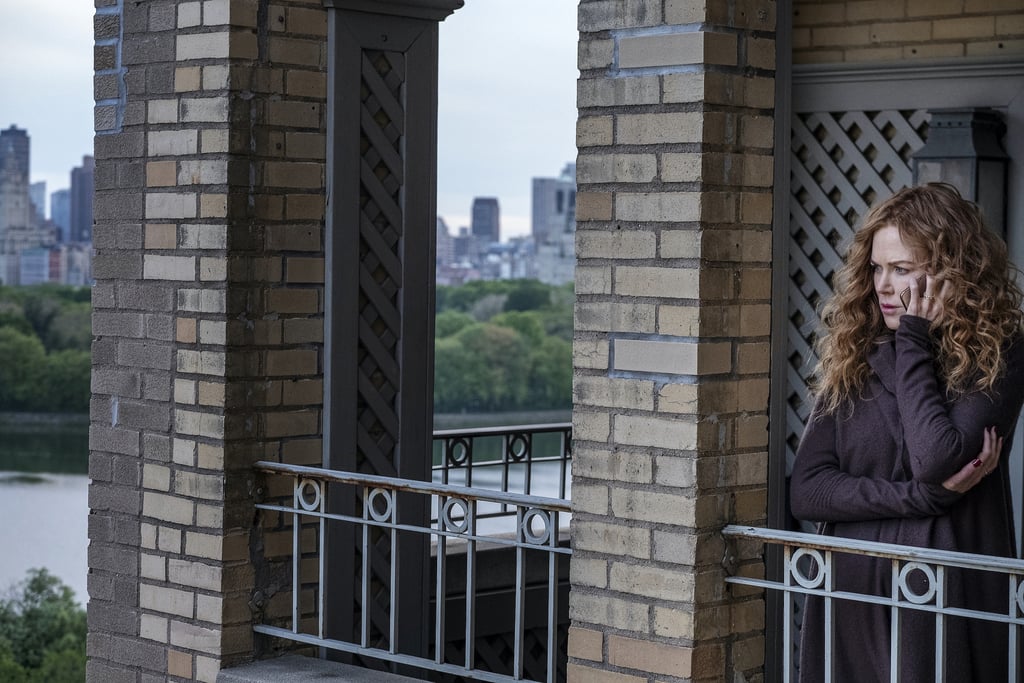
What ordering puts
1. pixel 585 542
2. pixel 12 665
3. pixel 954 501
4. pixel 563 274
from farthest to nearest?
1. pixel 563 274
2. pixel 12 665
3. pixel 585 542
4. pixel 954 501

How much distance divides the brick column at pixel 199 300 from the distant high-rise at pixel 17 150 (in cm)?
4376

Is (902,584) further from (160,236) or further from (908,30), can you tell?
(160,236)

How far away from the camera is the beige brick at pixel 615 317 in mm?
3781

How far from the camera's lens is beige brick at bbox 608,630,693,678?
3.71 meters

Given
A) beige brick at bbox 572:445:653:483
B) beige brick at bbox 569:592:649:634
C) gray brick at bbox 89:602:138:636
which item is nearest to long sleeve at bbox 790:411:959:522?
beige brick at bbox 572:445:653:483

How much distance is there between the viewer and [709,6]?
3.67 metres

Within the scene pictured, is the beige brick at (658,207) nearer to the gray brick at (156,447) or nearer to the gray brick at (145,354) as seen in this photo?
the gray brick at (145,354)

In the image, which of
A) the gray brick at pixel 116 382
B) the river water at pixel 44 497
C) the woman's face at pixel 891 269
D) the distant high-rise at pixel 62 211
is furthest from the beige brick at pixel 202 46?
the distant high-rise at pixel 62 211

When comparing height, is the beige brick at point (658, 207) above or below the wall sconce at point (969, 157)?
below

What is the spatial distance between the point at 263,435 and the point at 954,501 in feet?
7.93

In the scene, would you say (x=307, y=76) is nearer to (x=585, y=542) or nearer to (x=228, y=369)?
(x=228, y=369)

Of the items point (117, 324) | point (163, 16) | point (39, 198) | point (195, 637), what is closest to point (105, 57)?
point (163, 16)

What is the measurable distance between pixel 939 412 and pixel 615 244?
3.21 feet

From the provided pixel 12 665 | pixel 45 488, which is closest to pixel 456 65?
pixel 45 488
